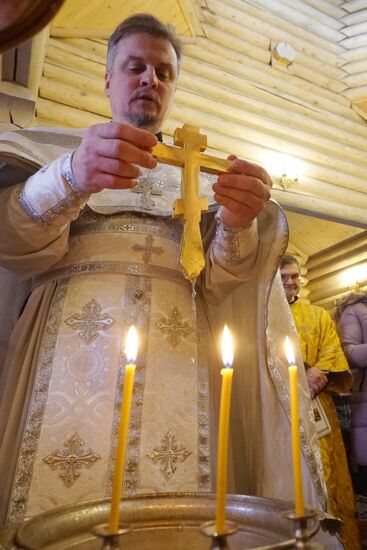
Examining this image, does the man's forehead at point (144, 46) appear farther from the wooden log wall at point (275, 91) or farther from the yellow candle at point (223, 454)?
the wooden log wall at point (275, 91)

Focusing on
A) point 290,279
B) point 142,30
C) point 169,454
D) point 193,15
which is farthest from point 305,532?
point 193,15

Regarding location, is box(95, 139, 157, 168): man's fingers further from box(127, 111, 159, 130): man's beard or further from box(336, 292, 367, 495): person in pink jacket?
box(336, 292, 367, 495): person in pink jacket

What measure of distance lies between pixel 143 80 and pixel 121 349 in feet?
3.23

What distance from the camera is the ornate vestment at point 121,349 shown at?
1376mm

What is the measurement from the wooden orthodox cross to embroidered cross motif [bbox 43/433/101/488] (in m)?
0.58

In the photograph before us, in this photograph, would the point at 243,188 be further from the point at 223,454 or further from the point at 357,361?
the point at 357,361

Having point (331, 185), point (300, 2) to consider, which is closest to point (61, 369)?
point (331, 185)

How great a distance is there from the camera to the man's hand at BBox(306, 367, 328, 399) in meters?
3.69

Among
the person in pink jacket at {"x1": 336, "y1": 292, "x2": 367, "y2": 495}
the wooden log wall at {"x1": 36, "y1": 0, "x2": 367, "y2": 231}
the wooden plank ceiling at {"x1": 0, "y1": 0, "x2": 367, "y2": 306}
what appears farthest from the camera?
the wooden log wall at {"x1": 36, "y1": 0, "x2": 367, "y2": 231}

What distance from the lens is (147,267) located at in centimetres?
168

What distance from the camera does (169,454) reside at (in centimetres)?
142

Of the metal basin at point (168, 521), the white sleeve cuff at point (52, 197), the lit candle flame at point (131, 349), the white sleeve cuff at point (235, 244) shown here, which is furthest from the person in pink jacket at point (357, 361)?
the lit candle flame at point (131, 349)

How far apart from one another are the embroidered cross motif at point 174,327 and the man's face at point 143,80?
74cm

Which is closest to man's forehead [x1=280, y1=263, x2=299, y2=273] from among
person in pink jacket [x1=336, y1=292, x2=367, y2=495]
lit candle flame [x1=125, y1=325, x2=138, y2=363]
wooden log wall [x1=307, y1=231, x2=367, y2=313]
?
person in pink jacket [x1=336, y1=292, x2=367, y2=495]
